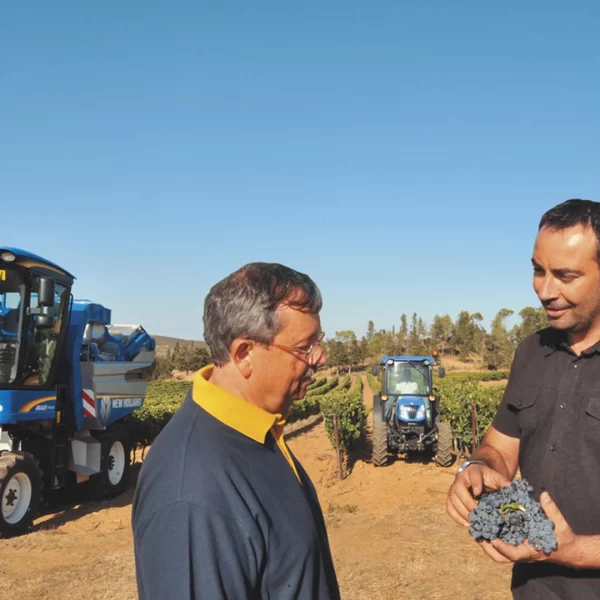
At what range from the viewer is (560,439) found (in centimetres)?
219

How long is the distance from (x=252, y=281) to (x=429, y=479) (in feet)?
36.4

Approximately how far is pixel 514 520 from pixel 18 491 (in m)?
7.66

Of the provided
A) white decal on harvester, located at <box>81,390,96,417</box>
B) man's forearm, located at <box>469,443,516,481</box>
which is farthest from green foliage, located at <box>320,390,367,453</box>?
man's forearm, located at <box>469,443,516,481</box>

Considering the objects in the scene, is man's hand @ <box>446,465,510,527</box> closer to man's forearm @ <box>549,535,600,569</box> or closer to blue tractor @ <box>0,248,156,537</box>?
man's forearm @ <box>549,535,600,569</box>

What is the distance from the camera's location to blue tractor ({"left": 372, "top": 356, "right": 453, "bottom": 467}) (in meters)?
12.8

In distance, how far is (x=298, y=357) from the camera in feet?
6.45

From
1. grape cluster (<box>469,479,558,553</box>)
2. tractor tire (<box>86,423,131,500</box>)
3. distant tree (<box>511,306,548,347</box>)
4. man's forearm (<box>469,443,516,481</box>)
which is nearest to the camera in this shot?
grape cluster (<box>469,479,558,553</box>)

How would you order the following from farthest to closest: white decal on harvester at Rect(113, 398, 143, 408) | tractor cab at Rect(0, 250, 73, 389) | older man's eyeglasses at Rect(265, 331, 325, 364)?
white decal on harvester at Rect(113, 398, 143, 408), tractor cab at Rect(0, 250, 73, 389), older man's eyeglasses at Rect(265, 331, 325, 364)

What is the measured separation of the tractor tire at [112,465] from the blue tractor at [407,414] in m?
5.35

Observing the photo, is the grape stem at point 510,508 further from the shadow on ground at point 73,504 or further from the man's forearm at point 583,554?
the shadow on ground at point 73,504

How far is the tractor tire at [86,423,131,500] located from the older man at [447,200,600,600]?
29.3 feet

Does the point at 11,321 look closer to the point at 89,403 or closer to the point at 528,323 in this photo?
the point at 89,403

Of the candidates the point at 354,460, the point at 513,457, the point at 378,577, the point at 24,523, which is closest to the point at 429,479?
the point at 354,460

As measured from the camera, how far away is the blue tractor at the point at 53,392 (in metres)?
7.65
